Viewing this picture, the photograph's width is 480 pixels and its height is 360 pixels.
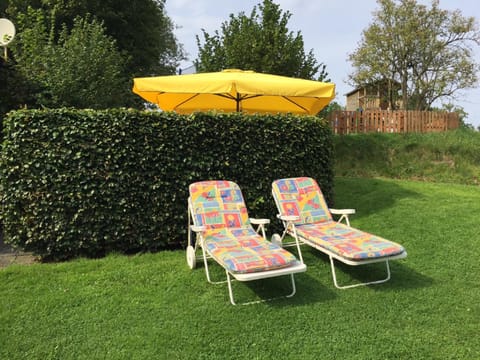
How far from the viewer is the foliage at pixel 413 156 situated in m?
10.9

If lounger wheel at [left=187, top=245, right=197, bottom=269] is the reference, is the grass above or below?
below

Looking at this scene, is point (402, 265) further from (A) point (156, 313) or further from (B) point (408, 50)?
(B) point (408, 50)

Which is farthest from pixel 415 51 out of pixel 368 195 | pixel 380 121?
pixel 368 195

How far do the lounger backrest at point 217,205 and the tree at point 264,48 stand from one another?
20.8 ft

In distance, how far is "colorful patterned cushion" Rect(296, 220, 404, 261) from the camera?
3.74 meters

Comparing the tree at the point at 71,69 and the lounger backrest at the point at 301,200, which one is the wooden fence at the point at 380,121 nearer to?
the tree at the point at 71,69

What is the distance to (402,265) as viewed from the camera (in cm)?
451

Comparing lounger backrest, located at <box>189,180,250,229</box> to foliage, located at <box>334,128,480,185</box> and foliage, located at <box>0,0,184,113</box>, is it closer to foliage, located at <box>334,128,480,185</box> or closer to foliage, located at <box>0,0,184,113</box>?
foliage, located at <box>0,0,184,113</box>

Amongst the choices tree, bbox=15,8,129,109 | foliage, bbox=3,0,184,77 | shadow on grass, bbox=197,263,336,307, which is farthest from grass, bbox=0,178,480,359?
foliage, bbox=3,0,184,77

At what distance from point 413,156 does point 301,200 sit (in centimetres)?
826

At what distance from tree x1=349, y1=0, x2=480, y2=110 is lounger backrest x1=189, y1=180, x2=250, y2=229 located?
2268 cm

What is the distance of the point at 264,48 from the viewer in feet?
33.9

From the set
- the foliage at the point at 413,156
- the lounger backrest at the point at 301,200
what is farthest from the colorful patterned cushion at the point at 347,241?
the foliage at the point at 413,156

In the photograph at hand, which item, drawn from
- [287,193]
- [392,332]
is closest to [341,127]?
[287,193]
